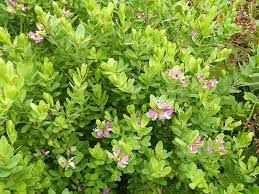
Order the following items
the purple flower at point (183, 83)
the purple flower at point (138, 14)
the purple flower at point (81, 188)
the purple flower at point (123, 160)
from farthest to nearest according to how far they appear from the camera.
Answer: the purple flower at point (138, 14) → the purple flower at point (81, 188) → the purple flower at point (183, 83) → the purple flower at point (123, 160)

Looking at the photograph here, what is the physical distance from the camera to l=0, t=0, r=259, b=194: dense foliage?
1.65 m

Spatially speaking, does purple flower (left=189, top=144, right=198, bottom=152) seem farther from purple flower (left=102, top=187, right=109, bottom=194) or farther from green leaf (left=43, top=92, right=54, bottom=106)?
green leaf (left=43, top=92, right=54, bottom=106)

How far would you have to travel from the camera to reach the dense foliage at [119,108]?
1.65 meters

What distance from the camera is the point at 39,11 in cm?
169

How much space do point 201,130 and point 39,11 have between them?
2.65 feet

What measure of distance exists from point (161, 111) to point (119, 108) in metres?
0.31

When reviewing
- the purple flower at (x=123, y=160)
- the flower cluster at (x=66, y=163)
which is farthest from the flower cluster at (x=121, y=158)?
the flower cluster at (x=66, y=163)

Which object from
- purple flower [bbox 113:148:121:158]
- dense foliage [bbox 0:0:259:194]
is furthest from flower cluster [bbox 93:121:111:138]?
purple flower [bbox 113:148:121:158]

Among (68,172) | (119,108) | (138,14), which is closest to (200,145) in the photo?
(119,108)

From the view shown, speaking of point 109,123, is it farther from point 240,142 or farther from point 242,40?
point 242,40

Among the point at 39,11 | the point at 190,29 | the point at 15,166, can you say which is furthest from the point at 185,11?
the point at 15,166

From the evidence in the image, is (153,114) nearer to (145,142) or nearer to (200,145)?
(145,142)

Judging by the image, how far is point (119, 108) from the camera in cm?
192

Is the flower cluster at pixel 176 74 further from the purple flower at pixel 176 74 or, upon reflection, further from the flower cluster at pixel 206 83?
the flower cluster at pixel 206 83
